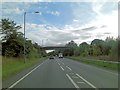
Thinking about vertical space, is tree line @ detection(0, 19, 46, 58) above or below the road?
above

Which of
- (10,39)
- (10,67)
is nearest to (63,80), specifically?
(10,67)

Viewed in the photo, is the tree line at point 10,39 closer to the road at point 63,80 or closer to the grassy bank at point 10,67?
the grassy bank at point 10,67

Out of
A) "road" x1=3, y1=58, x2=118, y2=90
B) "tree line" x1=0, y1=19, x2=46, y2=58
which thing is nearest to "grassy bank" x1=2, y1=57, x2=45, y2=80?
"road" x1=3, y1=58, x2=118, y2=90

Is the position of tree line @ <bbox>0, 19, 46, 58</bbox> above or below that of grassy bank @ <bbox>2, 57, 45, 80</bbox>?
above

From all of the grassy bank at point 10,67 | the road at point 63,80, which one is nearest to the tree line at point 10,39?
the grassy bank at point 10,67

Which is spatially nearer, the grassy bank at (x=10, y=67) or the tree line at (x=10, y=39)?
the grassy bank at (x=10, y=67)

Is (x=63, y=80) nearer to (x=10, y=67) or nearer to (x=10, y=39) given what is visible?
(x=10, y=67)

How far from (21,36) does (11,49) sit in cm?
385

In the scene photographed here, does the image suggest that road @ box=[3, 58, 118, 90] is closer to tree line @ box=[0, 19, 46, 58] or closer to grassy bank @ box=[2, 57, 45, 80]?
grassy bank @ box=[2, 57, 45, 80]

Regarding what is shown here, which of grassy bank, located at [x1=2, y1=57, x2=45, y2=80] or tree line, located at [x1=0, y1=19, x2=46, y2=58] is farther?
tree line, located at [x1=0, y1=19, x2=46, y2=58]

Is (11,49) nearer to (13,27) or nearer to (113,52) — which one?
(13,27)

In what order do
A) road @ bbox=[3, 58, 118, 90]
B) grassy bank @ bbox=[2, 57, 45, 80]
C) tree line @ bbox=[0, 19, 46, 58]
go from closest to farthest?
1. road @ bbox=[3, 58, 118, 90]
2. grassy bank @ bbox=[2, 57, 45, 80]
3. tree line @ bbox=[0, 19, 46, 58]

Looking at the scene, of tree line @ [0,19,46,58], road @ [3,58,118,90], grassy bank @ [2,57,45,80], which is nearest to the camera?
road @ [3,58,118,90]

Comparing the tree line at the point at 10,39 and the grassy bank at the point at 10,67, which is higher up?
the tree line at the point at 10,39
